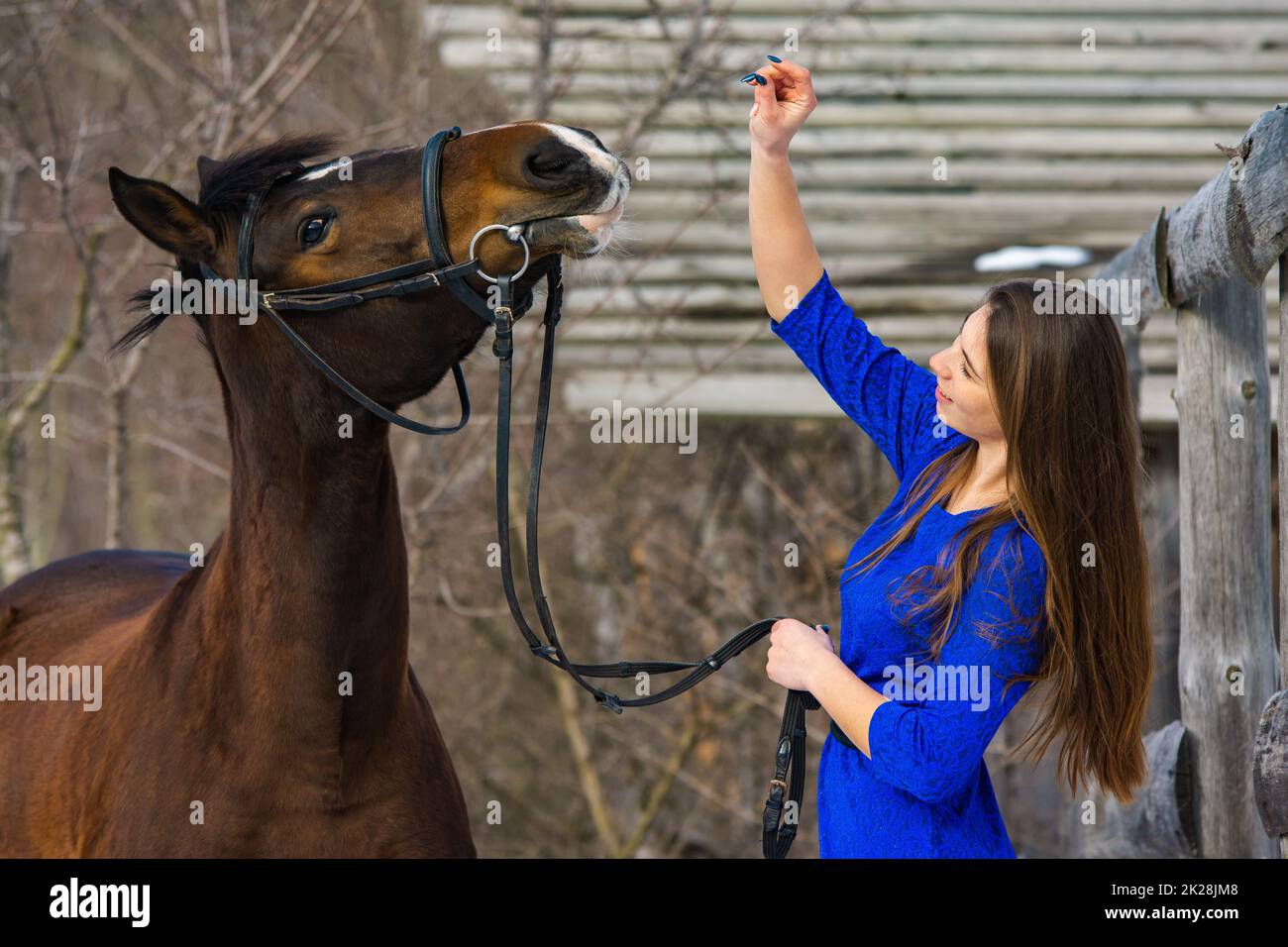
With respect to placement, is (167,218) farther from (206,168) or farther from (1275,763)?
(1275,763)

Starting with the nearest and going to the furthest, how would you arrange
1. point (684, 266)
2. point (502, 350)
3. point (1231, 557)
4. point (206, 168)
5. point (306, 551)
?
point (502, 350) → point (306, 551) → point (206, 168) → point (1231, 557) → point (684, 266)

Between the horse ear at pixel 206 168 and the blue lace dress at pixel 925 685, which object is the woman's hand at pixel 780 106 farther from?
the horse ear at pixel 206 168

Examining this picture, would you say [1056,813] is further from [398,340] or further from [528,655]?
[398,340]

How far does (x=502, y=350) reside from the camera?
7.82 feet

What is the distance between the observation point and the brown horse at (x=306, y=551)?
2445 mm

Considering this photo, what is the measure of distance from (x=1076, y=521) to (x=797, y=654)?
487mm

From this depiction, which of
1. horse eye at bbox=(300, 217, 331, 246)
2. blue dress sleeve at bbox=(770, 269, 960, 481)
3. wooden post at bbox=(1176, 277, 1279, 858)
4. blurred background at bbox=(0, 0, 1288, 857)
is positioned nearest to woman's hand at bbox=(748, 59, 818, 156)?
blue dress sleeve at bbox=(770, 269, 960, 481)

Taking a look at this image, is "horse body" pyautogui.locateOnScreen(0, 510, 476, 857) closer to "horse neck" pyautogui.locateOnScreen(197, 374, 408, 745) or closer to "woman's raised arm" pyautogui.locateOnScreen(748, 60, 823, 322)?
"horse neck" pyautogui.locateOnScreen(197, 374, 408, 745)

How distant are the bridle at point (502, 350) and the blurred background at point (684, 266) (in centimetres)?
276

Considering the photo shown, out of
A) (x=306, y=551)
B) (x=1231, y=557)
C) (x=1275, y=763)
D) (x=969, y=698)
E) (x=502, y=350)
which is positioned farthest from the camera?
(x=1231, y=557)

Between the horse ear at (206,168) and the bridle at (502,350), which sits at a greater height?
the horse ear at (206,168)

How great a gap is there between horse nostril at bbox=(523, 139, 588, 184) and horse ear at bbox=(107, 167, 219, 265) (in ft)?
2.36

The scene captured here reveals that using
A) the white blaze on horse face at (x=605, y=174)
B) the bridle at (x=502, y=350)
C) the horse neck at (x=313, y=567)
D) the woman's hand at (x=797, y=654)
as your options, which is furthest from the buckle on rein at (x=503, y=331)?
the woman's hand at (x=797, y=654)

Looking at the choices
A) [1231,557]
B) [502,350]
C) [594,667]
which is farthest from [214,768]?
[1231,557]
